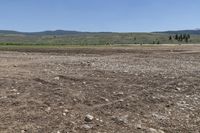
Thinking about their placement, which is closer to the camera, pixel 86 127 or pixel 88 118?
pixel 86 127

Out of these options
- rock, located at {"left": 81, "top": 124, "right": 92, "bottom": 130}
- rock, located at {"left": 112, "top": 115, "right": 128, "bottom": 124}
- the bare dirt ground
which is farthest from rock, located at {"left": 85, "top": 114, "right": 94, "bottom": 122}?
rock, located at {"left": 112, "top": 115, "right": 128, "bottom": 124}

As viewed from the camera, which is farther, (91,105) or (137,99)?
(137,99)

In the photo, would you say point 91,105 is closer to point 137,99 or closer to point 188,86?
point 137,99

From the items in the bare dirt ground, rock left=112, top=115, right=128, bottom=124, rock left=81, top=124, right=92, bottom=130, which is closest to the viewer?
rock left=81, top=124, right=92, bottom=130

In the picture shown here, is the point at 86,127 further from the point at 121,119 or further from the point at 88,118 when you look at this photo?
the point at 121,119

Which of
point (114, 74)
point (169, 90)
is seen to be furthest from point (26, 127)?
point (114, 74)

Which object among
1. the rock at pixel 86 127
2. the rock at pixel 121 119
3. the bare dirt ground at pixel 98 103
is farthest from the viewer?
the rock at pixel 121 119

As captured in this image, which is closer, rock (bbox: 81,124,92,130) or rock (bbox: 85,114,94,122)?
rock (bbox: 81,124,92,130)

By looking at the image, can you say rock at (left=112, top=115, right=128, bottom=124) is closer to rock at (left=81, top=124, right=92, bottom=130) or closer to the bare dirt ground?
the bare dirt ground

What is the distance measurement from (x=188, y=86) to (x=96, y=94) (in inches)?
109

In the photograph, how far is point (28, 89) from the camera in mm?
10172

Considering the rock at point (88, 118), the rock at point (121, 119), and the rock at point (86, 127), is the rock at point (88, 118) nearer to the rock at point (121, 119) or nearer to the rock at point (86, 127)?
the rock at point (86, 127)

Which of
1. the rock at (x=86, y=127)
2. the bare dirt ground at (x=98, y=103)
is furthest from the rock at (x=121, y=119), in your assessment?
the rock at (x=86, y=127)

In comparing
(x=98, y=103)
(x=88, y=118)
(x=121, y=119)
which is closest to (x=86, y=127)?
(x=88, y=118)
